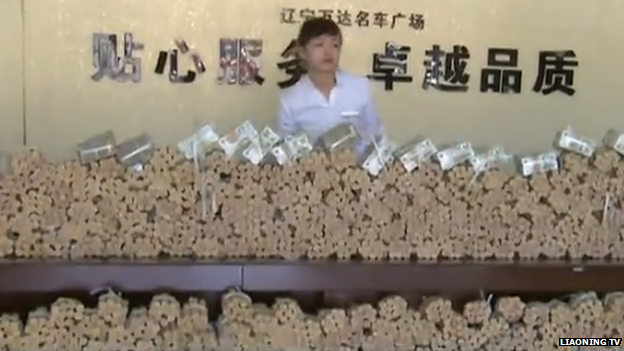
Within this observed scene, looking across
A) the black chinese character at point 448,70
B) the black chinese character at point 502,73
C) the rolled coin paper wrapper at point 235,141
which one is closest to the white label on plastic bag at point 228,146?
the rolled coin paper wrapper at point 235,141

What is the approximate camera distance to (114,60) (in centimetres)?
425

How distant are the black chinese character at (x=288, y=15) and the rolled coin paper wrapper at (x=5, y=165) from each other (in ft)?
6.18

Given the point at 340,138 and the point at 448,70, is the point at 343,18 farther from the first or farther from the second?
the point at 340,138

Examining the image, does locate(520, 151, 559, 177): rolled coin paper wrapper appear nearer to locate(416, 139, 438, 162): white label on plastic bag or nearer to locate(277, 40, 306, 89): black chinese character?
locate(416, 139, 438, 162): white label on plastic bag

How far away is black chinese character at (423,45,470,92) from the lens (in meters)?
4.39

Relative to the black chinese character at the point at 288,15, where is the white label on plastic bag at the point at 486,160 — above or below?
below

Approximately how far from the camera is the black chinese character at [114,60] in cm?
422

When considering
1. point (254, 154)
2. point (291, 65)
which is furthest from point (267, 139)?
point (291, 65)

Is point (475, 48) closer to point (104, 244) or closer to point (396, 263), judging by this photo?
point (396, 263)

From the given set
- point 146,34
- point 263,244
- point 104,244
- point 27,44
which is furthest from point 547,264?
point 27,44

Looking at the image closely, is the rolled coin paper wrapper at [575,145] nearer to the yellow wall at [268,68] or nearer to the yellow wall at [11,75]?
the yellow wall at [268,68]

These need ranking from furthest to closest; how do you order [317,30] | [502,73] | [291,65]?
[502,73]
[291,65]
[317,30]

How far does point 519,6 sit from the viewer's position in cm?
444

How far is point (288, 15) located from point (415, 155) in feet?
5.83
